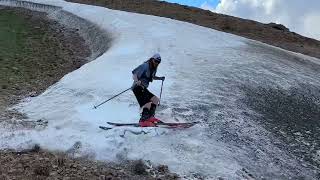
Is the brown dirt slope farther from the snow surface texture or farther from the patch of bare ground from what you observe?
the snow surface texture

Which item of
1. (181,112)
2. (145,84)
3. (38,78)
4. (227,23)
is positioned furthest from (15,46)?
(145,84)

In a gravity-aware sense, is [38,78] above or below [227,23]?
below

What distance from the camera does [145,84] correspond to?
16.8 metres

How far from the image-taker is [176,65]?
2431 cm

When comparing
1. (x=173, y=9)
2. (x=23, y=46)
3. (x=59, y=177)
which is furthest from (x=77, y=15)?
(x=59, y=177)

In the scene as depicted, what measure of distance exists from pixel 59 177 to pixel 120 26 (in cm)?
2308

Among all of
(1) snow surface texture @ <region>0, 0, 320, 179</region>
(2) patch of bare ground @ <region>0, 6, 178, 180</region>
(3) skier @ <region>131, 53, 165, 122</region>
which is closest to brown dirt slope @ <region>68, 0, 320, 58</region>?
(2) patch of bare ground @ <region>0, 6, 178, 180</region>

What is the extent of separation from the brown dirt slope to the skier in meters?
19.3

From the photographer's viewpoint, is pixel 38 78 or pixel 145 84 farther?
pixel 38 78

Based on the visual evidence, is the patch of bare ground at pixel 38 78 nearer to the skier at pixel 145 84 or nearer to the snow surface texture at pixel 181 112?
the snow surface texture at pixel 181 112

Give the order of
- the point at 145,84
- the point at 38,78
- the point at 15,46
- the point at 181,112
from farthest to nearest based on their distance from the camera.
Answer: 1. the point at 15,46
2. the point at 38,78
3. the point at 181,112
4. the point at 145,84

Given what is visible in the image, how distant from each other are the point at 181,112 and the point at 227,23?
83.1ft

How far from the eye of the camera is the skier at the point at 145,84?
54.5ft

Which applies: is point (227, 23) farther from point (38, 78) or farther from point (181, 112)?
point (181, 112)
